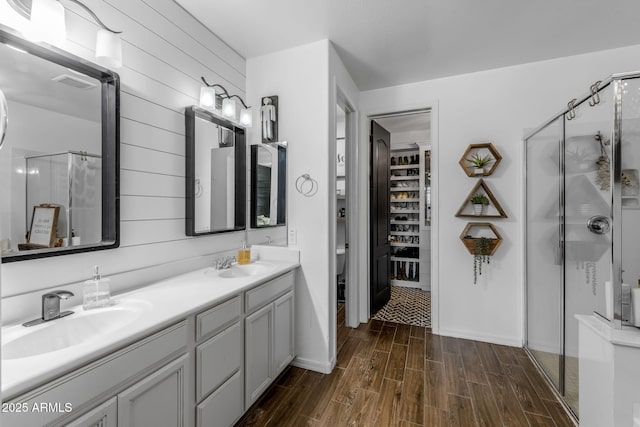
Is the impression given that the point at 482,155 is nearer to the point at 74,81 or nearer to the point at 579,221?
the point at 579,221

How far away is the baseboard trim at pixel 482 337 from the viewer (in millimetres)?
2900

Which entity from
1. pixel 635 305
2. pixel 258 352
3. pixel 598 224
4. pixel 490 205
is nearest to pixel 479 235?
pixel 490 205

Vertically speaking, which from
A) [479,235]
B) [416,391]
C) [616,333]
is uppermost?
[479,235]

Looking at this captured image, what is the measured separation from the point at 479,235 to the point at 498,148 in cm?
85

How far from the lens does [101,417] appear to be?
1.11 metres

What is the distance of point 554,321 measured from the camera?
225 cm

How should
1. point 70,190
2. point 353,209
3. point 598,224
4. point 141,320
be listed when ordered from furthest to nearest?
point 353,209 → point 598,224 → point 70,190 → point 141,320

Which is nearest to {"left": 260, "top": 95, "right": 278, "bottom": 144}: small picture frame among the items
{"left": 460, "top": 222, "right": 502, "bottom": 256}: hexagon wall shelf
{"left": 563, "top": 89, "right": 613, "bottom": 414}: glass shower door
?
{"left": 460, "top": 222, "right": 502, "bottom": 256}: hexagon wall shelf

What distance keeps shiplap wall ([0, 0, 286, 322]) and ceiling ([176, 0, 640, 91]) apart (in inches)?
13.3

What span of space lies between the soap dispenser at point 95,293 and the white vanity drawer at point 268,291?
0.71 m

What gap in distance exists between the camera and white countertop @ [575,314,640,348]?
4.72ft

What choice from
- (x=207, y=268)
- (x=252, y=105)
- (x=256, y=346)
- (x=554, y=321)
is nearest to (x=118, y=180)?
(x=207, y=268)

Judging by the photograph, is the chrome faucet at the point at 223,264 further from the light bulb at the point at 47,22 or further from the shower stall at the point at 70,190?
the light bulb at the point at 47,22

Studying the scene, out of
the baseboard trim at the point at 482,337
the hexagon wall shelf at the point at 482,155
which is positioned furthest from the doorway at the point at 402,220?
the hexagon wall shelf at the point at 482,155
